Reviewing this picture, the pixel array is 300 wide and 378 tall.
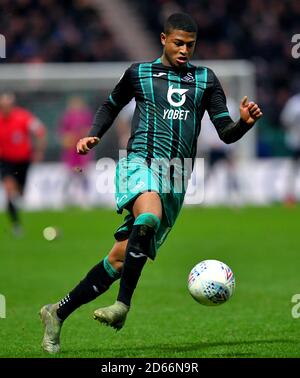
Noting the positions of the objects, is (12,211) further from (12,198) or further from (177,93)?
(177,93)

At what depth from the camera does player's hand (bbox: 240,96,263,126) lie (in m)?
6.31

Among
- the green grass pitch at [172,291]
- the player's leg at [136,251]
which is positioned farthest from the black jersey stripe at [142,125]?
the green grass pitch at [172,291]

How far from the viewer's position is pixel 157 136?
6.68 meters

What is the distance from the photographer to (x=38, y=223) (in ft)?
59.0

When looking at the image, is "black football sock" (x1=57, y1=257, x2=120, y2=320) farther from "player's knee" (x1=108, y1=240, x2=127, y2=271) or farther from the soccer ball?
the soccer ball

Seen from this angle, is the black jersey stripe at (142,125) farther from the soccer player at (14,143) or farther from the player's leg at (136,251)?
the soccer player at (14,143)

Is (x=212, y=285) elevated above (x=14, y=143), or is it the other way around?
(x=14, y=143)

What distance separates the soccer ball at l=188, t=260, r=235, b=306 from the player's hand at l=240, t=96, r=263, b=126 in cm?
101

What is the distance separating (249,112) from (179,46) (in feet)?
2.30

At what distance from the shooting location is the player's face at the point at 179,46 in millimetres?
6613

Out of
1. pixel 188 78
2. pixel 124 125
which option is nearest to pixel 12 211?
pixel 124 125

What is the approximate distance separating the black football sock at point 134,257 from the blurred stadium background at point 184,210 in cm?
44

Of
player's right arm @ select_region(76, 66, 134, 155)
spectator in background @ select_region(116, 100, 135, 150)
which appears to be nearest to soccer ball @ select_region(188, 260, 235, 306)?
player's right arm @ select_region(76, 66, 134, 155)

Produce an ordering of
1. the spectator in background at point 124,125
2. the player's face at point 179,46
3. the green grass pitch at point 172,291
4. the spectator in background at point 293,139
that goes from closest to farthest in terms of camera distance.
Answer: the player's face at point 179,46, the green grass pitch at point 172,291, the spectator in background at point 293,139, the spectator in background at point 124,125
